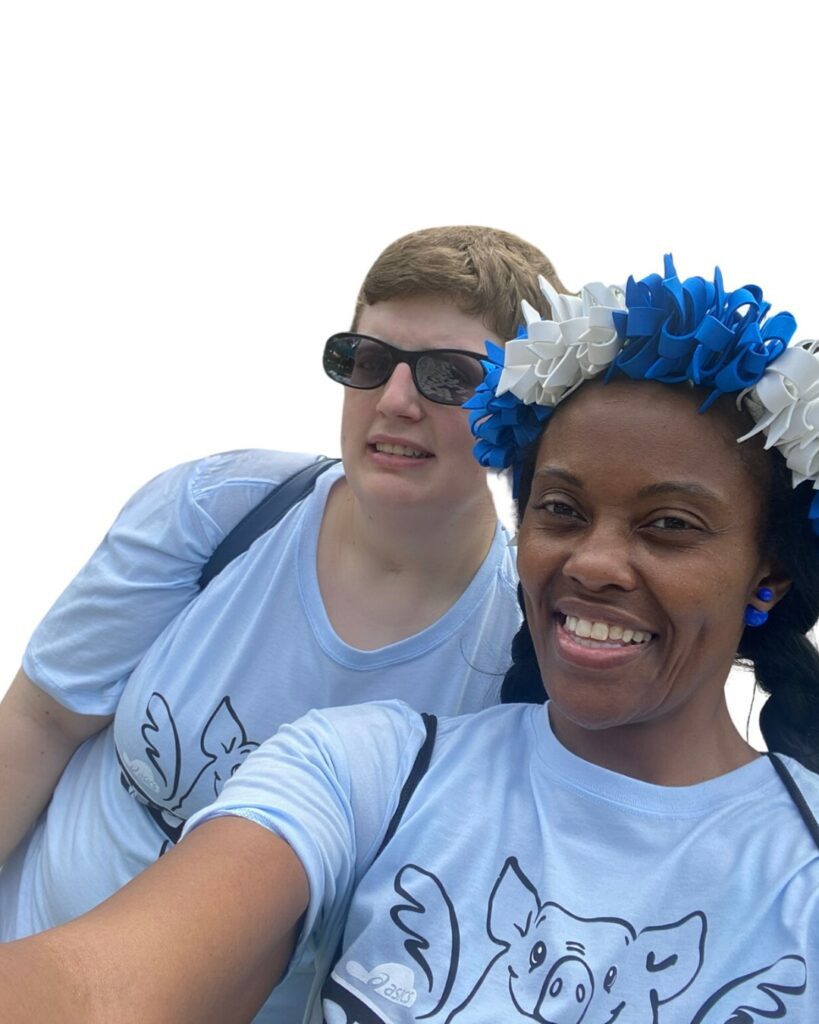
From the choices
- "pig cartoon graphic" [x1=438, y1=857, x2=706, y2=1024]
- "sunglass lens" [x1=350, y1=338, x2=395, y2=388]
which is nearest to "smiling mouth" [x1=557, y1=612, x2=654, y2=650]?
"pig cartoon graphic" [x1=438, y1=857, x2=706, y2=1024]

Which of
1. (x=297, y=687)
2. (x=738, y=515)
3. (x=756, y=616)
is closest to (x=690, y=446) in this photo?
(x=738, y=515)

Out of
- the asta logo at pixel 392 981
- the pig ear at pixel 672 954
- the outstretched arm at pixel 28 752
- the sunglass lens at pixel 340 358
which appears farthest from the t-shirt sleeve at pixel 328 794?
the outstretched arm at pixel 28 752

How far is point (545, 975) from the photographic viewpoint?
6.20 feet

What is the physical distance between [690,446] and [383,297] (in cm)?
88

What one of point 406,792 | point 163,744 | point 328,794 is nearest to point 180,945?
point 328,794

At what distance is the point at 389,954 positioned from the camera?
1.94 meters

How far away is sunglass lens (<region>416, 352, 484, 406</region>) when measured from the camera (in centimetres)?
255

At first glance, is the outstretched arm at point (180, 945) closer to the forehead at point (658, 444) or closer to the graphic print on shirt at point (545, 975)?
the graphic print on shirt at point (545, 975)

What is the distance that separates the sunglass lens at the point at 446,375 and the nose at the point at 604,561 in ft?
1.98

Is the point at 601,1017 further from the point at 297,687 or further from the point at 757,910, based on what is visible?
the point at 297,687

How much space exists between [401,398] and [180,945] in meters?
1.21

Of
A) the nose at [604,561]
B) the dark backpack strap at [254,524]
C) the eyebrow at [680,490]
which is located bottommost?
the dark backpack strap at [254,524]

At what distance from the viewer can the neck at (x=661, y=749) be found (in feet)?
6.99

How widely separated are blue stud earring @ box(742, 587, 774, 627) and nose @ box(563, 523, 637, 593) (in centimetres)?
29
